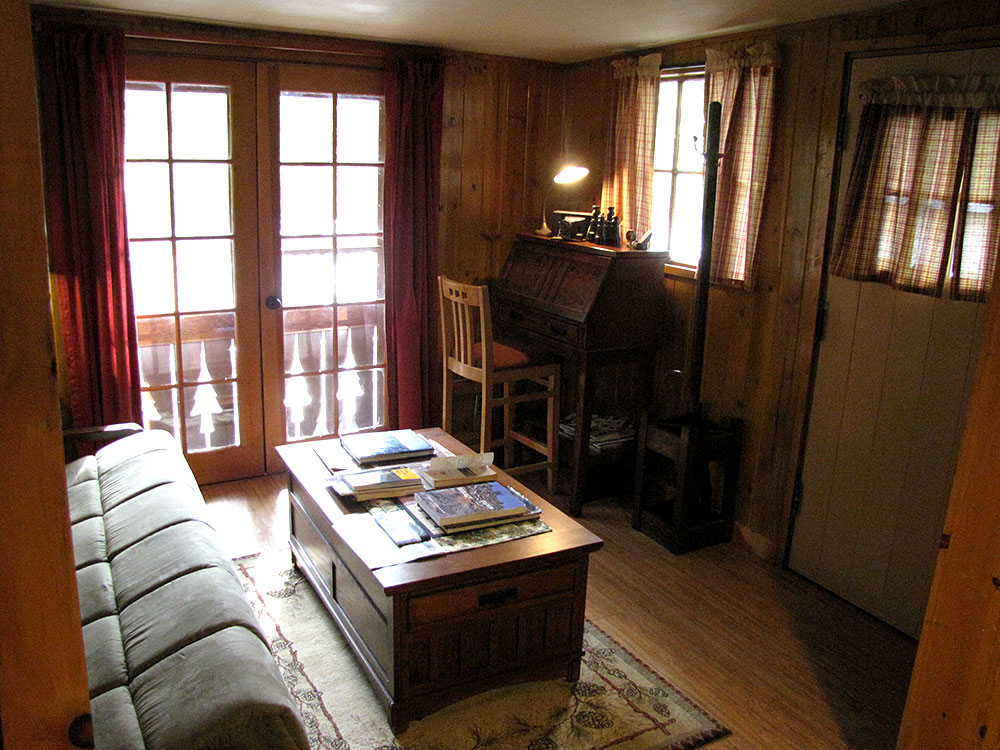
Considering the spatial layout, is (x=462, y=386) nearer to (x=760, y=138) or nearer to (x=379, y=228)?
(x=379, y=228)

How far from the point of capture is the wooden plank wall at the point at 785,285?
3023mm

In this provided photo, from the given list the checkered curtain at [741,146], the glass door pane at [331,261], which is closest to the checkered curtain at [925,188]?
the checkered curtain at [741,146]

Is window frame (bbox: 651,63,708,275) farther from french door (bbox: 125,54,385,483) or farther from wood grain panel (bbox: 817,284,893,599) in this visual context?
french door (bbox: 125,54,385,483)

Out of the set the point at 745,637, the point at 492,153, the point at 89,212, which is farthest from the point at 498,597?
the point at 492,153

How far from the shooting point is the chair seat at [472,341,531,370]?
3.92 meters

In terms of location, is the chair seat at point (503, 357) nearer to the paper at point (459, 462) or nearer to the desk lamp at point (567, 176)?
the desk lamp at point (567, 176)

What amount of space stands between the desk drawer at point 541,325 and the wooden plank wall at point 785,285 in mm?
513

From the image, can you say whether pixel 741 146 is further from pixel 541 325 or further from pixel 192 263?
pixel 192 263

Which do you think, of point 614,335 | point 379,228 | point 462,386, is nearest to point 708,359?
point 614,335

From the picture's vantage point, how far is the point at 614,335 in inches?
151

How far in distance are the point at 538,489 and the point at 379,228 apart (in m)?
1.58

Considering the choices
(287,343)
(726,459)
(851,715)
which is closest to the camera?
(851,715)

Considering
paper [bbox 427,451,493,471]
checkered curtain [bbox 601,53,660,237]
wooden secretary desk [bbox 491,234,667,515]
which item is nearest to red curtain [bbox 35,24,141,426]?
paper [bbox 427,451,493,471]

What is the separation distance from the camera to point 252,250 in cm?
401
